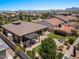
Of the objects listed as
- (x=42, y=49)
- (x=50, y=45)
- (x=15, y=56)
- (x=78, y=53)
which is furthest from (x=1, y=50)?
(x=78, y=53)

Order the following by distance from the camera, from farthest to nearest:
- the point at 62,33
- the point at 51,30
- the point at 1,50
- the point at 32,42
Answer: the point at 51,30, the point at 62,33, the point at 32,42, the point at 1,50

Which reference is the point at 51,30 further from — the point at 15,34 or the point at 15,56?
the point at 15,56

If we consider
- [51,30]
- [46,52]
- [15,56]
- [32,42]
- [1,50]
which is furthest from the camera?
[51,30]

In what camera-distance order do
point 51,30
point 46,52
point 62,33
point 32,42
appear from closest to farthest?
point 46,52
point 32,42
point 62,33
point 51,30

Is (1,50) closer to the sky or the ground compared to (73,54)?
closer to the sky

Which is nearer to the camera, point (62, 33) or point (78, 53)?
point (78, 53)

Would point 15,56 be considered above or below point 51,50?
below

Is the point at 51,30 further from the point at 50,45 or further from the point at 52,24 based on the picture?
the point at 50,45

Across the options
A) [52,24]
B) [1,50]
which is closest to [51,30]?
[52,24]

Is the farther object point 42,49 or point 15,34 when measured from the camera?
point 15,34
